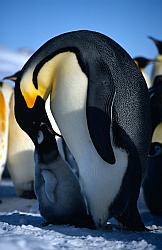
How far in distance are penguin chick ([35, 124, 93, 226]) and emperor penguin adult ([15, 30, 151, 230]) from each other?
81 millimetres

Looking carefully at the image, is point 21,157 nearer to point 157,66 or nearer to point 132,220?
point 132,220

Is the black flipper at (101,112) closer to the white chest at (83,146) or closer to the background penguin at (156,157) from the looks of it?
the white chest at (83,146)

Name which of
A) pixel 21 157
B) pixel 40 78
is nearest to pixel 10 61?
pixel 21 157

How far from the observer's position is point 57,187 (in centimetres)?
272

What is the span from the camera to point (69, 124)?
271cm

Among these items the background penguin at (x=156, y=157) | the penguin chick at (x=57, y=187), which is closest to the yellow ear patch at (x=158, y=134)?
the background penguin at (x=156, y=157)

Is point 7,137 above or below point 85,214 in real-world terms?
above

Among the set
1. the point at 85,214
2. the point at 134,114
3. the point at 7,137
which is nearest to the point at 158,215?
the point at 85,214

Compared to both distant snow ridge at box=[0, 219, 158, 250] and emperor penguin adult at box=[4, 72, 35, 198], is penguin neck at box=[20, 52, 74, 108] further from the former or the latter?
emperor penguin adult at box=[4, 72, 35, 198]

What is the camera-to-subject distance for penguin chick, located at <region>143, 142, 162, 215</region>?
3557mm

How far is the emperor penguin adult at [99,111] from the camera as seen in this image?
8.39ft

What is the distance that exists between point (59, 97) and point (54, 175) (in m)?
0.44

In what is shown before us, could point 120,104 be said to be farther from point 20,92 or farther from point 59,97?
point 20,92

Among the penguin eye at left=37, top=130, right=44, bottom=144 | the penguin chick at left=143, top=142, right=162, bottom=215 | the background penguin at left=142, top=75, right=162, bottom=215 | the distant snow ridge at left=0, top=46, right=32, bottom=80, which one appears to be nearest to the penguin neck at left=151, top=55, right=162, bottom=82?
the background penguin at left=142, top=75, right=162, bottom=215
